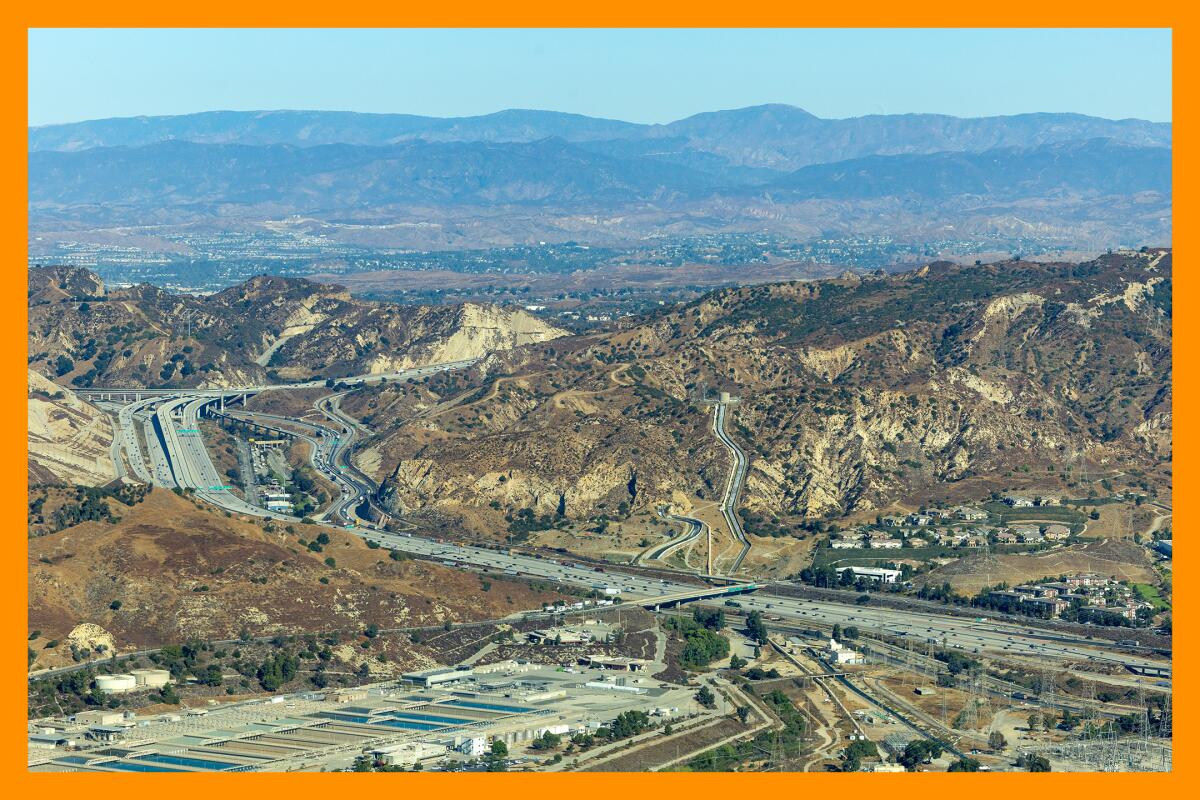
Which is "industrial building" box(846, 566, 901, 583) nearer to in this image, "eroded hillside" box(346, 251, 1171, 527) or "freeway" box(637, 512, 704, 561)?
"freeway" box(637, 512, 704, 561)

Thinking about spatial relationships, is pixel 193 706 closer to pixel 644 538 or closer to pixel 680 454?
pixel 644 538

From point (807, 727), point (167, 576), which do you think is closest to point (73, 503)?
point (167, 576)

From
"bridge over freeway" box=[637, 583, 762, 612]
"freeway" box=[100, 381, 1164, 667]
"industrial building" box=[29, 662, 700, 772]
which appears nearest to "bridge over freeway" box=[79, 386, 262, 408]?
"freeway" box=[100, 381, 1164, 667]

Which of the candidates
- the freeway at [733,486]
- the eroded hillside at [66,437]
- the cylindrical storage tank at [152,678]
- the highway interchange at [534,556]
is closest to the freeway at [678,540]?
the highway interchange at [534,556]

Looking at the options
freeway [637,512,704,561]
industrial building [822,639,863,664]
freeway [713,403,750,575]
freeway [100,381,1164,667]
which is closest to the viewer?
industrial building [822,639,863,664]

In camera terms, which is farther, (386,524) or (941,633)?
(386,524)

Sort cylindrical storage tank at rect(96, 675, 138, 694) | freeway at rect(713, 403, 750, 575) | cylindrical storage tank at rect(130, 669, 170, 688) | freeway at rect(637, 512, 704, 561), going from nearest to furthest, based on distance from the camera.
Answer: cylindrical storage tank at rect(96, 675, 138, 694), cylindrical storage tank at rect(130, 669, 170, 688), freeway at rect(637, 512, 704, 561), freeway at rect(713, 403, 750, 575)

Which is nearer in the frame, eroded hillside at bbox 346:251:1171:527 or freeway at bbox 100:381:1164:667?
freeway at bbox 100:381:1164:667
